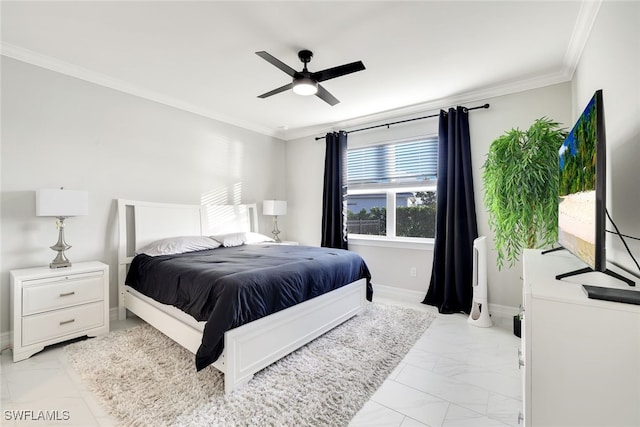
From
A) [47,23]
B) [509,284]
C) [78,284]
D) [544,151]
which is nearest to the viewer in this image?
[47,23]

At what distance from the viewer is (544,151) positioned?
2.38 m

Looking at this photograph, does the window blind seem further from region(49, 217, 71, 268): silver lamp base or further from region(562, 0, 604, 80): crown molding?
region(49, 217, 71, 268): silver lamp base

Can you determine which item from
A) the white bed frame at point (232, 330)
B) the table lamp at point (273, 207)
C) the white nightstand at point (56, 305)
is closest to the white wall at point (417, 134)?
the table lamp at point (273, 207)

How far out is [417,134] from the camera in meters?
3.88

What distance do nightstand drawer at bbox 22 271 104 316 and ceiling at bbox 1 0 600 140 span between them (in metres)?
2.02

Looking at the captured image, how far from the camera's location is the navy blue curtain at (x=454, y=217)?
338 cm

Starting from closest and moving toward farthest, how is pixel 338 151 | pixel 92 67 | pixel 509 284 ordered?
1. pixel 92 67
2. pixel 509 284
3. pixel 338 151

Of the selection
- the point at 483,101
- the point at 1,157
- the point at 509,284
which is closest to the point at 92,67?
the point at 1,157

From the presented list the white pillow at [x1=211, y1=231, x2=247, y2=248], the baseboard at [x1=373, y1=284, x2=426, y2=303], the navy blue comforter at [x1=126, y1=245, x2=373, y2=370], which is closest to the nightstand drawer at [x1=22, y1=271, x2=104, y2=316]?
the navy blue comforter at [x1=126, y1=245, x2=373, y2=370]

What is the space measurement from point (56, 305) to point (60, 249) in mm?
507

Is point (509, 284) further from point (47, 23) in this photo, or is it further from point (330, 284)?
point (47, 23)

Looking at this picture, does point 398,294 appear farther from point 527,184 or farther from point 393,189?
point 527,184

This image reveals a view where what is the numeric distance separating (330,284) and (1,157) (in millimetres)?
3123

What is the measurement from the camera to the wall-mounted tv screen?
1.04 metres
